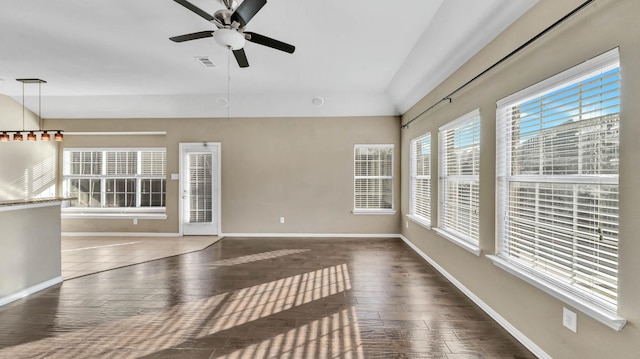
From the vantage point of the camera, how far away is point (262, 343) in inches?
88.9

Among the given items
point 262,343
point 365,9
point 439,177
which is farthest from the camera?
point 439,177

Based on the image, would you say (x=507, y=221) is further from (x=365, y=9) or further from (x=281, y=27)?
(x=281, y=27)

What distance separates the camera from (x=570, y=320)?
180 cm

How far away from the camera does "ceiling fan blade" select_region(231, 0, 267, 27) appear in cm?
210

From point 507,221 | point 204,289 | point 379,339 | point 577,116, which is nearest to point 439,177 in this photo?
point 507,221

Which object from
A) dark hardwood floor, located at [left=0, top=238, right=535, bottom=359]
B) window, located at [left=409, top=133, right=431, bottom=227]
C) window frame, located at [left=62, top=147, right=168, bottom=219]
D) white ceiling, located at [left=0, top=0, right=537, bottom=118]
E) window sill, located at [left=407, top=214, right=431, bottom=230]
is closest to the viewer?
dark hardwood floor, located at [left=0, top=238, right=535, bottom=359]

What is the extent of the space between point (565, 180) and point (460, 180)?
1561 mm

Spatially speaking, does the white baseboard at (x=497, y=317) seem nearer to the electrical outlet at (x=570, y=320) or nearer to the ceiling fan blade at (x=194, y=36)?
the electrical outlet at (x=570, y=320)

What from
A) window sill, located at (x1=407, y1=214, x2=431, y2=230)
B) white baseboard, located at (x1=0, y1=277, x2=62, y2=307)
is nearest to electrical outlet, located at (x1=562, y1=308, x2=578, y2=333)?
window sill, located at (x1=407, y1=214, x2=431, y2=230)

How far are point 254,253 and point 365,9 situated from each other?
12.8 feet

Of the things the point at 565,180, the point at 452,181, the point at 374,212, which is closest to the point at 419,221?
the point at 452,181

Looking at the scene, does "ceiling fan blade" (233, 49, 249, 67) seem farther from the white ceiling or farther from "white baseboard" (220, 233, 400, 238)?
"white baseboard" (220, 233, 400, 238)

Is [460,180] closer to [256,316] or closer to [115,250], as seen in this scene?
[256,316]

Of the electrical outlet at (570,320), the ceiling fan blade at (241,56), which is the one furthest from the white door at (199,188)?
the electrical outlet at (570,320)
